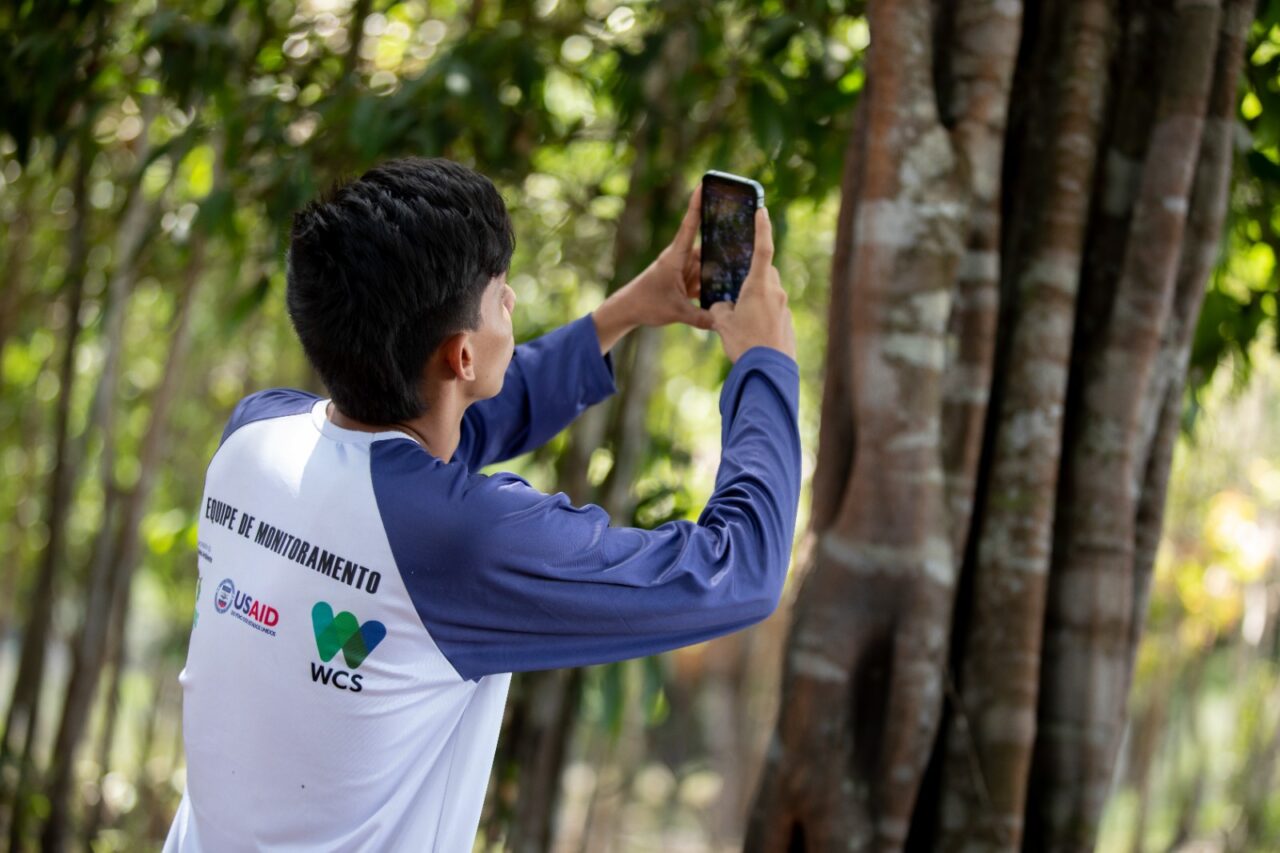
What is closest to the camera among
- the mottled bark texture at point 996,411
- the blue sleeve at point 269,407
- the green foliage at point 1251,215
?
the blue sleeve at point 269,407

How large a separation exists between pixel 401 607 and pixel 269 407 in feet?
1.22

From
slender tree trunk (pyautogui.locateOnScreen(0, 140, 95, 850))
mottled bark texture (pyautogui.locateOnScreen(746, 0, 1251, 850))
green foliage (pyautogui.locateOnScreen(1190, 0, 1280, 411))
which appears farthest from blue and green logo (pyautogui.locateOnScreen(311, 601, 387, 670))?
slender tree trunk (pyautogui.locateOnScreen(0, 140, 95, 850))

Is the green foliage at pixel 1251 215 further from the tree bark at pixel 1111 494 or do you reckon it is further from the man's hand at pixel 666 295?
the man's hand at pixel 666 295

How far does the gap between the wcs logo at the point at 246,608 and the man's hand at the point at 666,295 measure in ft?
2.27

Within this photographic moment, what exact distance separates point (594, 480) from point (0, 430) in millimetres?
4836

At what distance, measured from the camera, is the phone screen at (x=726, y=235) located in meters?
1.62

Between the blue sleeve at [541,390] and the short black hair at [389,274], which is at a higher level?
the short black hair at [389,274]

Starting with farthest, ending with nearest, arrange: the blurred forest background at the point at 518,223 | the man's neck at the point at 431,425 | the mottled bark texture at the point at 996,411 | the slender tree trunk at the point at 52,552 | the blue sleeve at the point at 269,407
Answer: the slender tree trunk at the point at 52,552
the blurred forest background at the point at 518,223
the mottled bark texture at the point at 996,411
the blue sleeve at the point at 269,407
the man's neck at the point at 431,425

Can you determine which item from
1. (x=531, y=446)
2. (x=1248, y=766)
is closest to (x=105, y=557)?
(x=531, y=446)

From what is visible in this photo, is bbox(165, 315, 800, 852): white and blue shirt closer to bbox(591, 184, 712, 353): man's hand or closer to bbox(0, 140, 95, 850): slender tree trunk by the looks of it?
bbox(591, 184, 712, 353): man's hand

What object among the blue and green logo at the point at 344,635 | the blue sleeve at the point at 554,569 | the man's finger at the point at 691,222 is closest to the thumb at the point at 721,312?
the man's finger at the point at 691,222

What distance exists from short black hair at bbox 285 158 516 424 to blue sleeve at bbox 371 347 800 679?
0.27 feet

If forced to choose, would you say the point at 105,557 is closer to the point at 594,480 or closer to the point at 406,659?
the point at 594,480

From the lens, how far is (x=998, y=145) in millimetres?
2064
